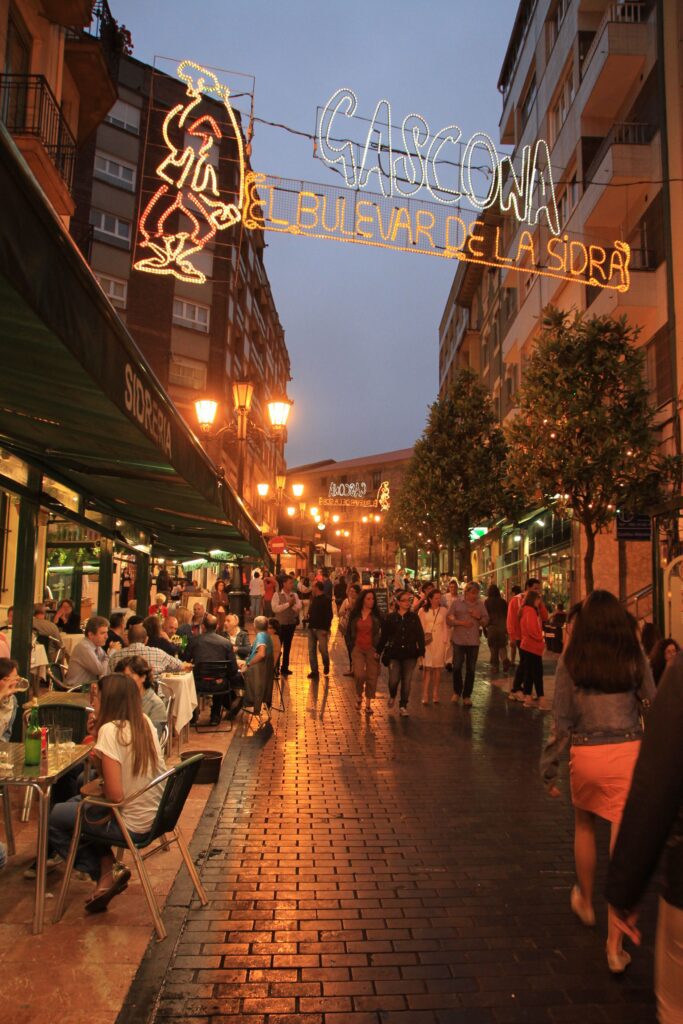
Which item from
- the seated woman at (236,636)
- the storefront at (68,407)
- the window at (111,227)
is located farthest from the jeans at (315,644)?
the window at (111,227)

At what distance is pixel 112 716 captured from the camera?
475cm

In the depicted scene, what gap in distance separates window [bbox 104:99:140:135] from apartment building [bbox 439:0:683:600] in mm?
15259

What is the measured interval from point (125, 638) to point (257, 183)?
22.8 feet

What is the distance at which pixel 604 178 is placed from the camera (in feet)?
61.9

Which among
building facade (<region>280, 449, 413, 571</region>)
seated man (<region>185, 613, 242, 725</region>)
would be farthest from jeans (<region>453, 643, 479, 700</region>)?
building facade (<region>280, 449, 413, 571</region>)

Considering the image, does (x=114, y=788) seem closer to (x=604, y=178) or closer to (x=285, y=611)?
(x=285, y=611)

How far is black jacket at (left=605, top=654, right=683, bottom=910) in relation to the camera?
228cm

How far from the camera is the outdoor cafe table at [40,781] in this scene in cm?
436

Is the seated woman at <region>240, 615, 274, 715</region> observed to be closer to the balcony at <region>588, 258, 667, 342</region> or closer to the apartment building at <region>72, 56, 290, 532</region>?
the balcony at <region>588, 258, 667, 342</region>

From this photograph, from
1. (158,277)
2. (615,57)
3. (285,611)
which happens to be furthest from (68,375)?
(158,277)

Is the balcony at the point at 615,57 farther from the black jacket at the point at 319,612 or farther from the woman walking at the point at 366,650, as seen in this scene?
the woman walking at the point at 366,650

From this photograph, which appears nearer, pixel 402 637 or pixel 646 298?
pixel 402 637

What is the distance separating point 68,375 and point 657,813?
9.43 feet

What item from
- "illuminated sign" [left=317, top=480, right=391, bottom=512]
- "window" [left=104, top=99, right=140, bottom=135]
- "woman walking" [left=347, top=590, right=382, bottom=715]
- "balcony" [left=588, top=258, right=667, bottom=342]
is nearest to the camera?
"woman walking" [left=347, top=590, right=382, bottom=715]
